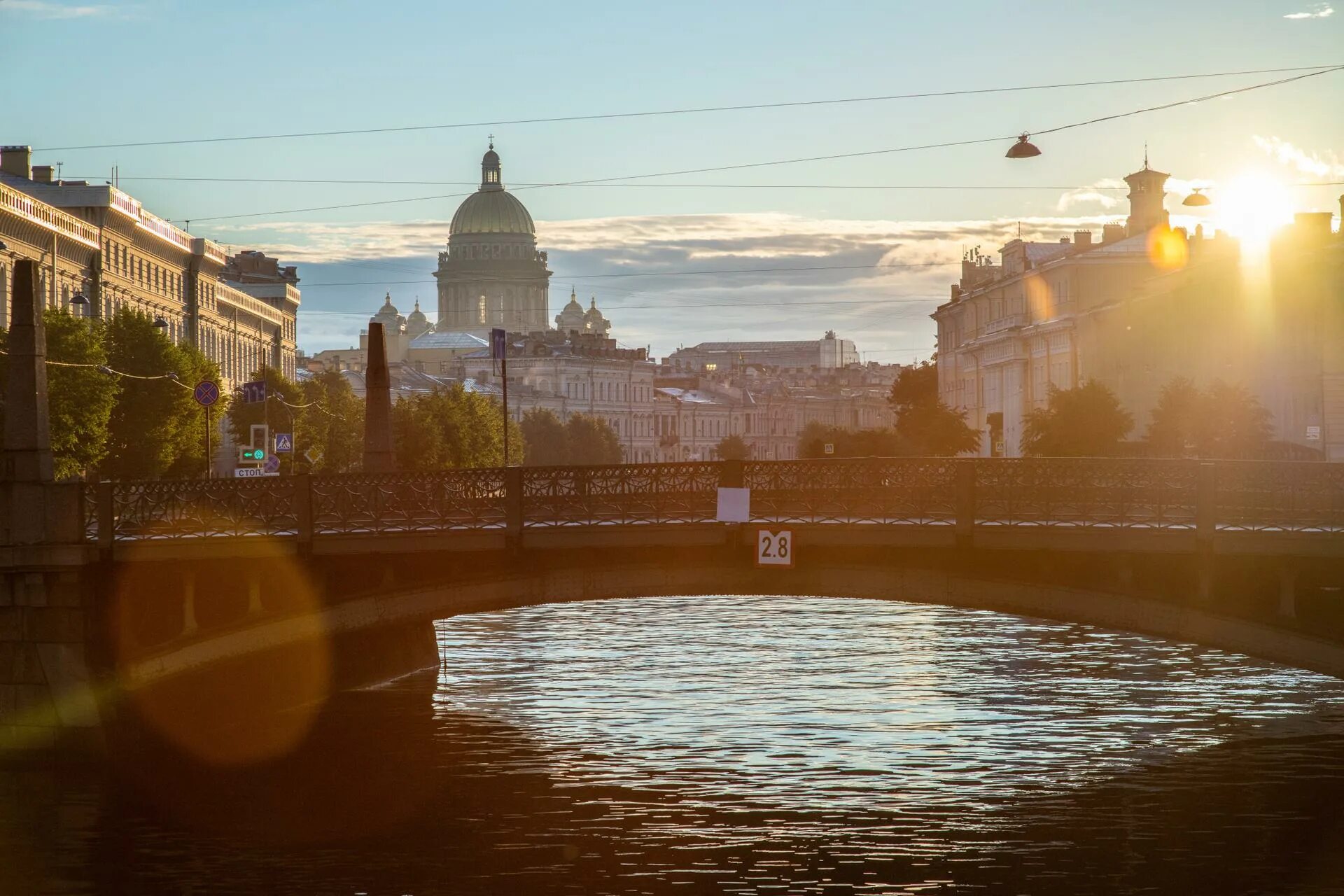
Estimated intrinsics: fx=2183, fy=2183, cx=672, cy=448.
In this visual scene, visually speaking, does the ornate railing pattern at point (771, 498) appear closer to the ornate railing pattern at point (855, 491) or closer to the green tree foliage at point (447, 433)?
the ornate railing pattern at point (855, 491)

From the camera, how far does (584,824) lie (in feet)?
101

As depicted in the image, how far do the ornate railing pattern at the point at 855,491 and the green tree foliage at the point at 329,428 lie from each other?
68.1m

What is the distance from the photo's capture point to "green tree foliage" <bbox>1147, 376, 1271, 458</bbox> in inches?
3617

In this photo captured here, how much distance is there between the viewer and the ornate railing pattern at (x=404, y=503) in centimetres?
3653

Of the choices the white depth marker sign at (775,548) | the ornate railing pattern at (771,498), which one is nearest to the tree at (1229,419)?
the ornate railing pattern at (771,498)

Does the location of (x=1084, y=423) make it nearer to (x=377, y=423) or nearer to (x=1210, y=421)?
(x=1210, y=421)

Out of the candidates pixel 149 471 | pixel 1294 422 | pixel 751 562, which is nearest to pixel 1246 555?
pixel 751 562

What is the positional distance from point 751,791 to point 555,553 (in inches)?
221

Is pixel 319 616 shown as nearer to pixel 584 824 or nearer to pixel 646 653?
pixel 584 824

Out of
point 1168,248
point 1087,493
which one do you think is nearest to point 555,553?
point 1087,493

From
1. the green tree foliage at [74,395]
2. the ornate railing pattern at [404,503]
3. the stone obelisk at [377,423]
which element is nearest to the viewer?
the ornate railing pattern at [404,503]

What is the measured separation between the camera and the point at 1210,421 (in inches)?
3652

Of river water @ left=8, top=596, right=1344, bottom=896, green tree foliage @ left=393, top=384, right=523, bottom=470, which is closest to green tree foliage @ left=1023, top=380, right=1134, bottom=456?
green tree foliage @ left=393, top=384, right=523, bottom=470

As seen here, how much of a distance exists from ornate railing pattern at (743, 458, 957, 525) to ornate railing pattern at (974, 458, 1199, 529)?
0.66 meters
